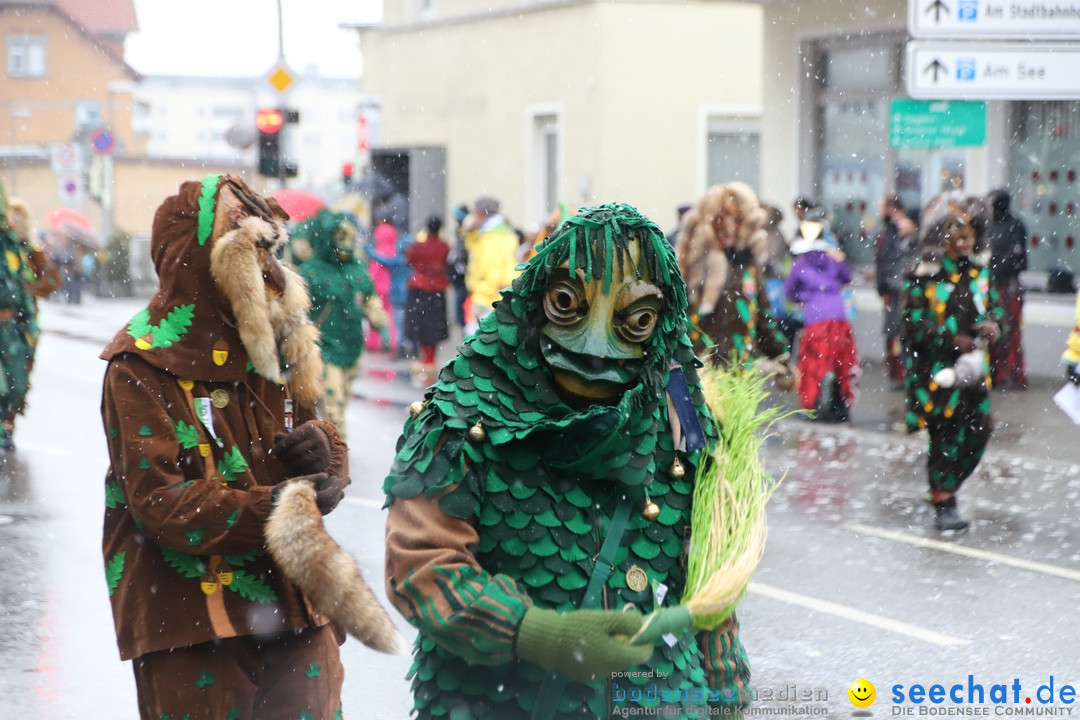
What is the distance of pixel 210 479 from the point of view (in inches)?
126

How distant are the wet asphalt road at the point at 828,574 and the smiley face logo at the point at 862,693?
0.12 ft

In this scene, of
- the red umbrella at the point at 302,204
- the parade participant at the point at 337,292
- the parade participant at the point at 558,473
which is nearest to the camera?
the parade participant at the point at 558,473

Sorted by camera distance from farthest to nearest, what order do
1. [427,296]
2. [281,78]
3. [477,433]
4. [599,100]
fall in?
[599,100], [281,78], [427,296], [477,433]

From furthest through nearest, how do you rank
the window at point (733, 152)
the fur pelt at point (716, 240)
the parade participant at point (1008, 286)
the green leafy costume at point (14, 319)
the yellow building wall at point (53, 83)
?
the yellow building wall at point (53, 83) → the window at point (733, 152) → the parade participant at point (1008, 286) → the fur pelt at point (716, 240) → the green leafy costume at point (14, 319)

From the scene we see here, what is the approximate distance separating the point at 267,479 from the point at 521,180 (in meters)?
21.4

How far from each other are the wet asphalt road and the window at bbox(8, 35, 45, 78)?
47.3 m

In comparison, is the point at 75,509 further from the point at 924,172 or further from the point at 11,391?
the point at 924,172

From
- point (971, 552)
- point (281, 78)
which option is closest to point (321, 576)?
point (971, 552)

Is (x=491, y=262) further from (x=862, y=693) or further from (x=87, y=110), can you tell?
(x=87, y=110)

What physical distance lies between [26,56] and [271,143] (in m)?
42.4

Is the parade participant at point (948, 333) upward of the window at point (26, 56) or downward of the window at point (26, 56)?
downward

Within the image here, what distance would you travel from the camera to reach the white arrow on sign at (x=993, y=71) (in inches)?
300

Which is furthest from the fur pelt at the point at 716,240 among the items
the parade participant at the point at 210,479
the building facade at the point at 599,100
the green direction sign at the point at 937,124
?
the building facade at the point at 599,100

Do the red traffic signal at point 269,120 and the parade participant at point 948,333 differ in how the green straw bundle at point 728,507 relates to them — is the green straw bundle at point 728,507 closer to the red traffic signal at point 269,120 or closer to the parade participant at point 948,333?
the parade participant at point 948,333
